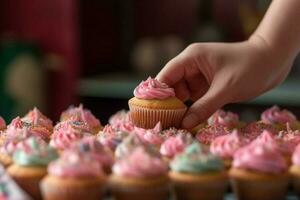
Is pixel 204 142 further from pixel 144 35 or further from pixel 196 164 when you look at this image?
pixel 144 35

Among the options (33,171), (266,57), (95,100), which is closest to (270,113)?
(266,57)

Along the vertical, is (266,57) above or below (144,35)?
below

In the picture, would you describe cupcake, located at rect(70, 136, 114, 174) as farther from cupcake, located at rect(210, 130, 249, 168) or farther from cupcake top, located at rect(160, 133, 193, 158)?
cupcake, located at rect(210, 130, 249, 168)

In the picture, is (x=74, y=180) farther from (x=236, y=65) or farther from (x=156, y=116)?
(x=236, y=65)

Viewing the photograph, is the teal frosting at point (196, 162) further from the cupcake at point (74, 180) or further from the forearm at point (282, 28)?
the forearm at point (282, 28)

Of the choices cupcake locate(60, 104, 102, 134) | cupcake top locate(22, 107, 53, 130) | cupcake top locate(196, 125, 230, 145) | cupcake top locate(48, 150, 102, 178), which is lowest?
cupcake top locate(196, 125, 230, 145)

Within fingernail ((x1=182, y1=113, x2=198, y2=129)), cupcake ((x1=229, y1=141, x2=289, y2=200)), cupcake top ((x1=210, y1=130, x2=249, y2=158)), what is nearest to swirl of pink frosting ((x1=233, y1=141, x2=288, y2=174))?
cupcake ((x1=229, y1=141, x2=289, y2=200))
